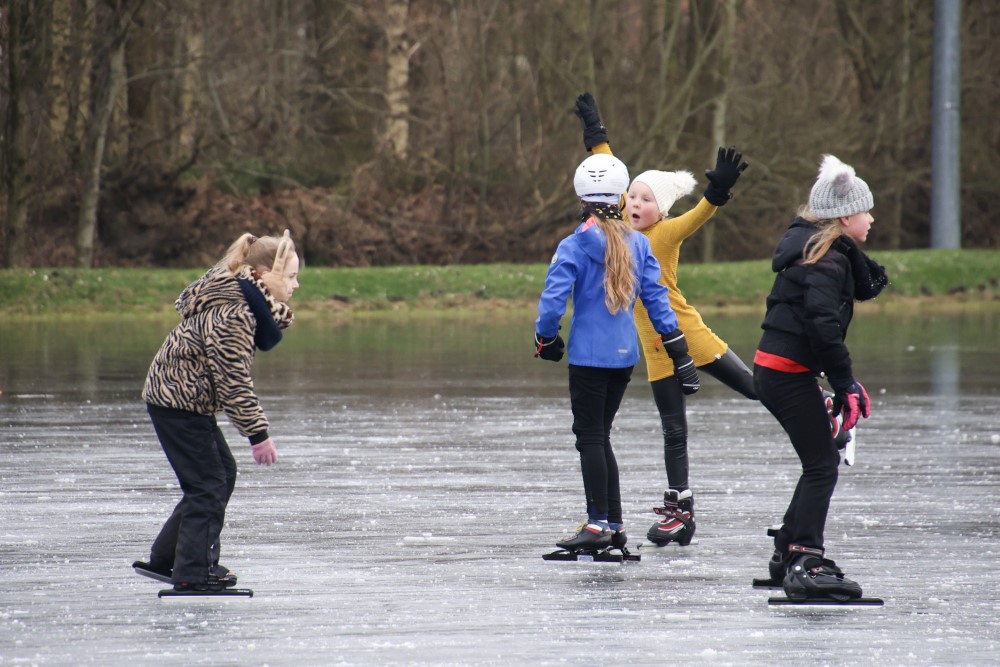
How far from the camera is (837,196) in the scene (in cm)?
670

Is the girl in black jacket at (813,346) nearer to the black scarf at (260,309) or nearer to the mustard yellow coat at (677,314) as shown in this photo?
the mustard yellow coat at (677,314)

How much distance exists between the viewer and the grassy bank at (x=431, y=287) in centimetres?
2464

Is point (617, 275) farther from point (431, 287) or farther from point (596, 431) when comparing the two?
point (431, 287)

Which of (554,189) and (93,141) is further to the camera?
(554,189)

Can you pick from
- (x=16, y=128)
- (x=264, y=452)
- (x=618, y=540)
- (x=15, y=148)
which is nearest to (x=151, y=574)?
(x=264, y=452)

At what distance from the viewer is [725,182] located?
7.86m

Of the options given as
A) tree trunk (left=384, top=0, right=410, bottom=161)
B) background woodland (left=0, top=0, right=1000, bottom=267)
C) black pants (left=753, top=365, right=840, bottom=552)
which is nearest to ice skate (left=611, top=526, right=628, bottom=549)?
black pants (left=753, top=365, right=840, bottom=552)

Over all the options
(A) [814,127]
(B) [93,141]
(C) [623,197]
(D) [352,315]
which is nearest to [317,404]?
(C) [623,197]

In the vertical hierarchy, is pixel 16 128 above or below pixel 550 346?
above

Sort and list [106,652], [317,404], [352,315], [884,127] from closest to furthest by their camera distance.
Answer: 1. [106,652]
2. [317,404]
3. [352,315]
4. [884,127]

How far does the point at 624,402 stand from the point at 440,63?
19.8m

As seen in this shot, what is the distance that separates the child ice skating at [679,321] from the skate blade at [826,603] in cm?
128

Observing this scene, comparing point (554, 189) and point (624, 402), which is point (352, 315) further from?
point (624, 402)

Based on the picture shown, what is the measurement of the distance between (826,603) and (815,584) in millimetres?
77
